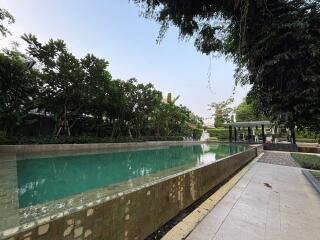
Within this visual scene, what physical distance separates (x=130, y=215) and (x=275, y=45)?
309cm

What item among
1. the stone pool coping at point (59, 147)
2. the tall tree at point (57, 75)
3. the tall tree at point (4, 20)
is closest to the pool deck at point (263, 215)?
the stone pool coping at point (59, 147)

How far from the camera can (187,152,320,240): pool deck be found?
12.5 ft

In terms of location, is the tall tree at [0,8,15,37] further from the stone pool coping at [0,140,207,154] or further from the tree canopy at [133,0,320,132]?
the tree canopy at [133,0,320,132]

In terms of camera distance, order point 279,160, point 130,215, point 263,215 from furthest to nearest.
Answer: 1. point 279,160
2. point 263,215
3. point 130,215

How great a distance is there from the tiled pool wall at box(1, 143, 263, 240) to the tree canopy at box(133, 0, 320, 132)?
6.67 ft

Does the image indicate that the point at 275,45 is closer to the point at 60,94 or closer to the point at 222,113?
the point at 60,94

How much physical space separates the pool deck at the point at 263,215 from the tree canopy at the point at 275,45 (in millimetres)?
1730

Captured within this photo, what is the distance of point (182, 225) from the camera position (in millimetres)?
3875

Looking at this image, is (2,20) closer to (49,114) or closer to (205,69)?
(49,114)

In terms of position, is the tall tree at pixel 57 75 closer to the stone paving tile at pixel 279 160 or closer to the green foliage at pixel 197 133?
the stone paving tile at pixel 279 160

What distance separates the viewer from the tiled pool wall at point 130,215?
1.92m

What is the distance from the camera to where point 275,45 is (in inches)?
143

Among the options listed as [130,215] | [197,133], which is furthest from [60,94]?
[197,133]

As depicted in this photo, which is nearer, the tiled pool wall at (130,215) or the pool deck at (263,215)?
the tiled pool wall at (130,215)
